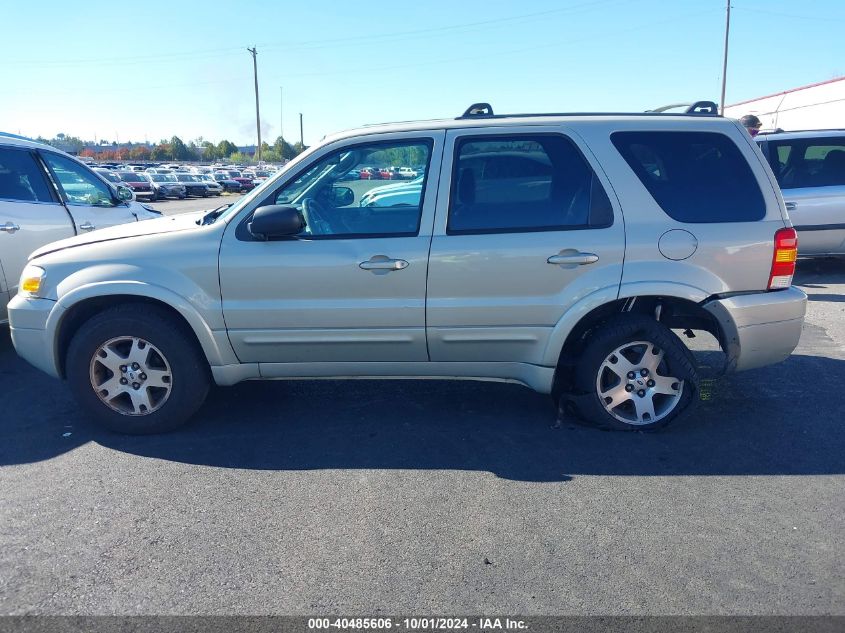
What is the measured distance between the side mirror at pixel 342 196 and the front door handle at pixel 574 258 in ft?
4.33

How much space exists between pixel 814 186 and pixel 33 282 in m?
8.62

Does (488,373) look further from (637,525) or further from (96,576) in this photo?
(96,576)

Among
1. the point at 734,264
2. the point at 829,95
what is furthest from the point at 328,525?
the point at 829,95

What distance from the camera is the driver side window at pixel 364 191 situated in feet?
13.6

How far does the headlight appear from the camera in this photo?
431 cm

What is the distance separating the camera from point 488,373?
14.1 ft

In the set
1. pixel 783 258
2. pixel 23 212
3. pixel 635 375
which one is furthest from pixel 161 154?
pixel 783 258

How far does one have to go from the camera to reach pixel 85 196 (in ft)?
23.2

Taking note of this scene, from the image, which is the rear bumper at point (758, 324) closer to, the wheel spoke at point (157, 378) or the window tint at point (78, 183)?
the wheel spoke at point (157, 378)

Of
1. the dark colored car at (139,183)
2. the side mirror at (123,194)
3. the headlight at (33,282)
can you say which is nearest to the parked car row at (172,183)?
the dark colored car at (139,183)

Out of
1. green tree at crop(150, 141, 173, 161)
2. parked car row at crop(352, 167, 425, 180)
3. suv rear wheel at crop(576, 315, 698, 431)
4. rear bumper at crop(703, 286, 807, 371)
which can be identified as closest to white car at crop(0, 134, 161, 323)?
parked car row at crop(352, 167, 425, 180)

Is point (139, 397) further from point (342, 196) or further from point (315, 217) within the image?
point (342, 196)

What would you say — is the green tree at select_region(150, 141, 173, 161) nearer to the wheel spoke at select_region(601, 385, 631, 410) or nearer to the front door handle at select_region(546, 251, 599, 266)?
the front door handle at select_region(546, 251, 599, 266)

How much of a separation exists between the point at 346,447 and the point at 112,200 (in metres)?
4.72
